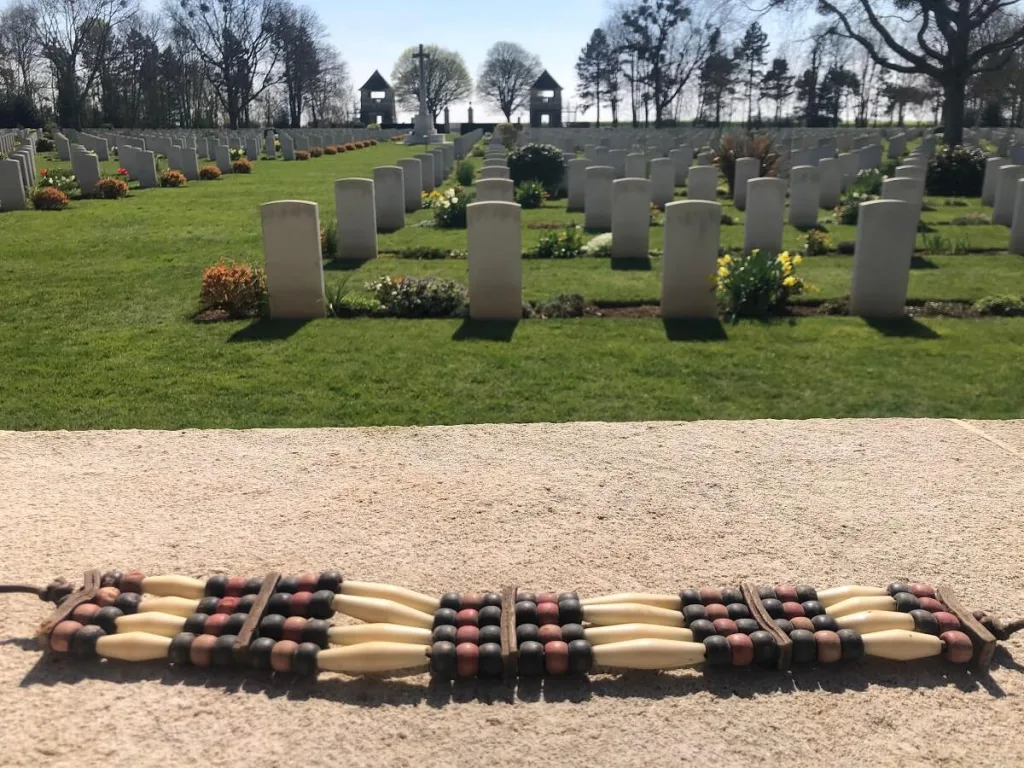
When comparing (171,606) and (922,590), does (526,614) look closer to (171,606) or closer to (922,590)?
(171,606)

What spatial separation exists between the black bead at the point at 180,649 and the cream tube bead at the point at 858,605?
2.51 m

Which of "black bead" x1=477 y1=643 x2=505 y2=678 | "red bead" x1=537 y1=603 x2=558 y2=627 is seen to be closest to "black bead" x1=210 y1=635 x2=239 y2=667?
"black bead" x1=477 y1=643 x2=505 y2=678

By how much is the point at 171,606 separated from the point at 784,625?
246 centimetres

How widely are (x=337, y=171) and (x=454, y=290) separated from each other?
2284 cm

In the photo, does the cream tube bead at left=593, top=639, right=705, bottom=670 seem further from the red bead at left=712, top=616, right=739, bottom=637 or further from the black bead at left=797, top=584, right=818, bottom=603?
the black bead at left=797, top=584, right=818, bottom=603

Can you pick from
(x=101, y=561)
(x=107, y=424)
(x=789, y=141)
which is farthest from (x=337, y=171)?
(x=101, y=561)

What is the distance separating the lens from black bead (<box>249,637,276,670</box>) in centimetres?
307

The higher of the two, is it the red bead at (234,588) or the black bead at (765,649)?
the red bead at (234,588)

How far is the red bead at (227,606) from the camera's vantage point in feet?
10.9

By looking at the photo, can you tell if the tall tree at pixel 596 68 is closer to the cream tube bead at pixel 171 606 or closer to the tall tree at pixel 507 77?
the tall tree at pixel 507 77

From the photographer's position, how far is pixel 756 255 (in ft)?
30.8

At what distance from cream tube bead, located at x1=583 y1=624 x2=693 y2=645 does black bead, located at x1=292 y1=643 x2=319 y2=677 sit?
3.36ft

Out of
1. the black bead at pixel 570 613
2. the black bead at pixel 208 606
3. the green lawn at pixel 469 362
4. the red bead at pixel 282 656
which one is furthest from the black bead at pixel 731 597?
the green lawn at pixel 469 362

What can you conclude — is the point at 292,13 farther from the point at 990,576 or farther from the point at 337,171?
the point at 990,576
